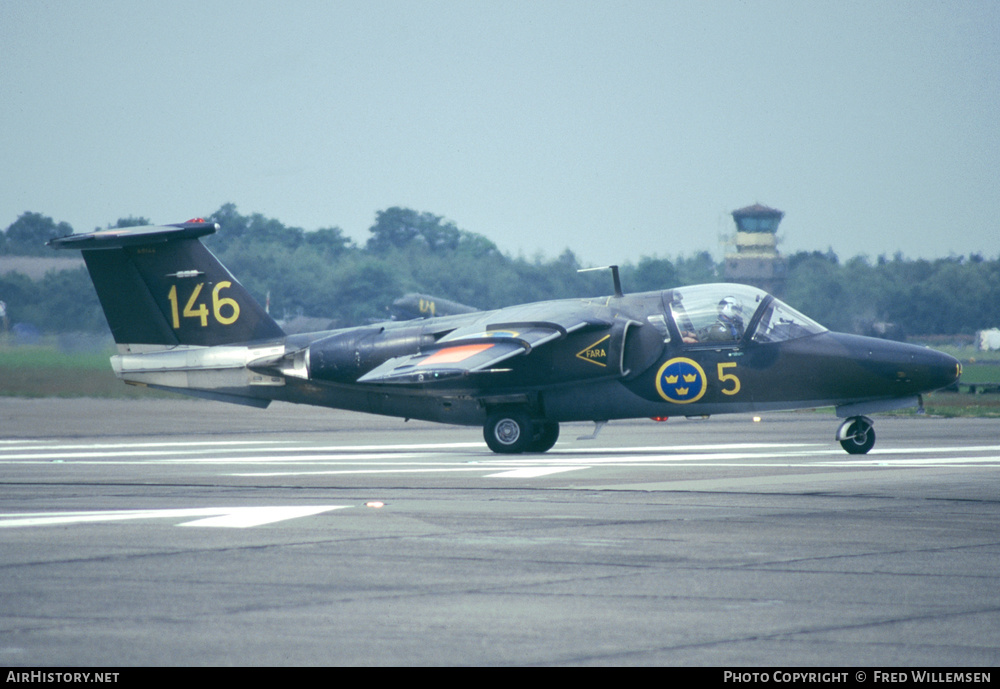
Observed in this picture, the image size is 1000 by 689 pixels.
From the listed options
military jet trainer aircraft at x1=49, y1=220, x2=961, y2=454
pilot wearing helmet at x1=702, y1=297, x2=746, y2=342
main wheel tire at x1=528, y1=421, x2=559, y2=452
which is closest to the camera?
military jet trainer aircraft at x1=49, y1=220, x2=961, y2=454

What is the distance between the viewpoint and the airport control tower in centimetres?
10962

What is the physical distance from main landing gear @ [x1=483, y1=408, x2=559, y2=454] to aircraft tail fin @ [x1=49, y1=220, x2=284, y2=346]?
15.2 feet

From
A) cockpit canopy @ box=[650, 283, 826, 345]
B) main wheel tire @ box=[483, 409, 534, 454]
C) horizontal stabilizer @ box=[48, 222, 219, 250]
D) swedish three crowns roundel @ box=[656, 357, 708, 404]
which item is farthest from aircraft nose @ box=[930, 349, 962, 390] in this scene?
horizontal stabilizer @ box=[48, 222, 219, 250]

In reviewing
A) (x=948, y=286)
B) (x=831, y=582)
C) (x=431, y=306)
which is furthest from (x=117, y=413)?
(x=948, y=286)

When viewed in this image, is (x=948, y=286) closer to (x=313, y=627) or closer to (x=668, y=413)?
(x=668, y=413)

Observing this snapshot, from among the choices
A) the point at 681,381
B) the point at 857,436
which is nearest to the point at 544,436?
the point at 681,381

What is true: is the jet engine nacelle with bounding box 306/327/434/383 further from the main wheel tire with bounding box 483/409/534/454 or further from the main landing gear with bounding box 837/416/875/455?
the main landing gear with bounding box 837/416/875/455

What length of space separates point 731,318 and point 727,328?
19 cm

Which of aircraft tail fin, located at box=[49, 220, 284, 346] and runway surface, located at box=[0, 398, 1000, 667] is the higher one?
aircraft tail fin, located at box=[49, 220, 284, 346]

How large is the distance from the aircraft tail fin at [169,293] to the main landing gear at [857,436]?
10.3m

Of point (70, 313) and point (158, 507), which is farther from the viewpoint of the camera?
point (70, 313)

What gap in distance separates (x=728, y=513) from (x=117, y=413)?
2697 centimetres

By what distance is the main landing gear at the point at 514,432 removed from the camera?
21094mm

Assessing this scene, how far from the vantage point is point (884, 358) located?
789 inches
